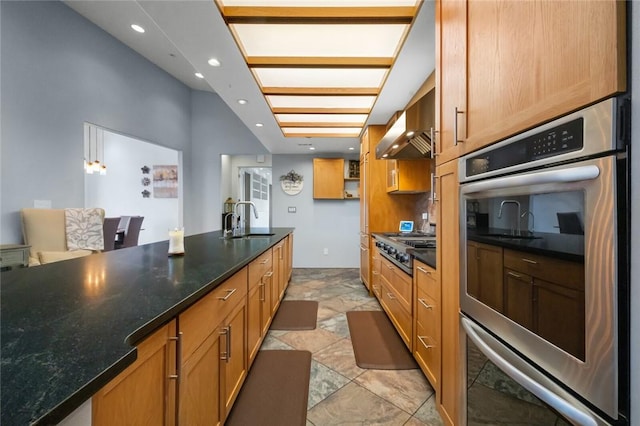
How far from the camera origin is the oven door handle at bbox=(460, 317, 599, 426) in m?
0.61

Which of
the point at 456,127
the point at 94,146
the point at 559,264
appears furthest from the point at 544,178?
the point at 94,146

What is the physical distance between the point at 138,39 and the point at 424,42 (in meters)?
4.96

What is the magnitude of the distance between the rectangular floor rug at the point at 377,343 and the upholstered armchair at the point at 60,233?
372cm

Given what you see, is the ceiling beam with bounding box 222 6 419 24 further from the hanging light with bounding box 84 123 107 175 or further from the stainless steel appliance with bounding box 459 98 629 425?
the hanging light with bounding box 84 123 107 175

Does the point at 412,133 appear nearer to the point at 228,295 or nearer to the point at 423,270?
the point at 423,270

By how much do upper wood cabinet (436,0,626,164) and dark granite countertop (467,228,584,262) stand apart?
333 mm

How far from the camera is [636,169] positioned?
1.75 feet

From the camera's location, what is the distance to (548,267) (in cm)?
72

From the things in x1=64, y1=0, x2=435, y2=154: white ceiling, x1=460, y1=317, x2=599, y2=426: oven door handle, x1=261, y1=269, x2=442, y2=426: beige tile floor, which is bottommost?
x1=261, y1=269, x2=442, y2=426: beige tile floor

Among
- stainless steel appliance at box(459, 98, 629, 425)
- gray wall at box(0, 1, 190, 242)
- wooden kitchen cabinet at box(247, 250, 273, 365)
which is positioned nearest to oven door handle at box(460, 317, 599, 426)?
stainless steel appliance at box(459, 98, 629, 425)

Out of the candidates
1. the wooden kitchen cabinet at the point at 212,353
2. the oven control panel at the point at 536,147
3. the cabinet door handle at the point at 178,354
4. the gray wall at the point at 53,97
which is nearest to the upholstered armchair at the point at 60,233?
the gray wall at the point at 53,97

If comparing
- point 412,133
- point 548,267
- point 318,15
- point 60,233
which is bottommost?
point 60,233

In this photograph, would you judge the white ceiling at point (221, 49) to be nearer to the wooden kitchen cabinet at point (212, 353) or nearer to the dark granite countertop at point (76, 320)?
the dark granite countertop at point (76, 320)

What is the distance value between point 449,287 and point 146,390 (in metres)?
1.28
